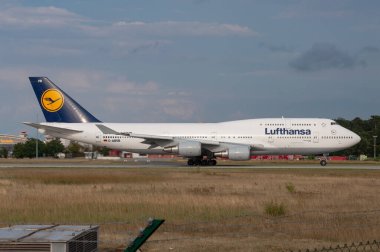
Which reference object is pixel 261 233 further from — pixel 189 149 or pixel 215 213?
pixel 189 149

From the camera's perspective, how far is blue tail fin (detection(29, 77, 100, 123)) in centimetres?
5434

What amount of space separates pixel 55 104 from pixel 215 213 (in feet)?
129

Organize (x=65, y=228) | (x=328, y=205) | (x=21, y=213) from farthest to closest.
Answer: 1. (x=328, y=205)
2. (x=21, y=213)
3. (x=65, y=228)

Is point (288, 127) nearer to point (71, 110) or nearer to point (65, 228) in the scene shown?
point (71, 110)

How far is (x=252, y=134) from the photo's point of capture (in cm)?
5156

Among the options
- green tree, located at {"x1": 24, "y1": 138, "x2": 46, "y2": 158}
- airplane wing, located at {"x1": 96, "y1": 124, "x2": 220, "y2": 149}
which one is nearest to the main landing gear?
airplane wing, located at {"x1": 96, "y1": 124, "x2": 220, "y2": 149}

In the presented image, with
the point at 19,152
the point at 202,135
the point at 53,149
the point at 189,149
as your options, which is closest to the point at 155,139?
the point at 189,149

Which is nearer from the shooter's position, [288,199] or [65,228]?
[65,228]

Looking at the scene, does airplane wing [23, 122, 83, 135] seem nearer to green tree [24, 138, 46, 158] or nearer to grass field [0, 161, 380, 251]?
grass field [0, 161, 380, 251]

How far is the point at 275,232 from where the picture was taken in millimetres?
13555

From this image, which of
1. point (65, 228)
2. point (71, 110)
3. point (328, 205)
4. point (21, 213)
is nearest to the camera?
point (65, 228)

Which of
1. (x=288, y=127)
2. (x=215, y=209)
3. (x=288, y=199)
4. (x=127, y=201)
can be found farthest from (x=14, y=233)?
(x=288, y=127)

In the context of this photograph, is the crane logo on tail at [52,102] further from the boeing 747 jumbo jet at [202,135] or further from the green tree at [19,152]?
the green tree at [19,152]

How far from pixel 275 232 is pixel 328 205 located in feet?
20.7
